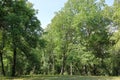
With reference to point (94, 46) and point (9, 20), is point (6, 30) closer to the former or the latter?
point (9, 20)

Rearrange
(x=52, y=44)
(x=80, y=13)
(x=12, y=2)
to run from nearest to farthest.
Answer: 1. (x=12, y=2)
2. (x=80, y=13)
3. (x=52, y=44)

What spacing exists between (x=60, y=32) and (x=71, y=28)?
2.85 meters

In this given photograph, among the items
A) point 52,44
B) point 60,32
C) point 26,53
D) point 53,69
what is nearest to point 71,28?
point 60,32

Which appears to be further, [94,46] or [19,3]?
[94,46]

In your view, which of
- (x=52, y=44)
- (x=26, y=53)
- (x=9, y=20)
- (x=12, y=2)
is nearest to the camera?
(x=9, y=20)

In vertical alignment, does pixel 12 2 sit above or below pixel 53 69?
above

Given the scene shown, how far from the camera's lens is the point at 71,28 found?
5672cm

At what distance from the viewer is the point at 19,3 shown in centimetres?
3281

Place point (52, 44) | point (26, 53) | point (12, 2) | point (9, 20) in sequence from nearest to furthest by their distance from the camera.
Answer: point (9, 20) → point (12, 2) → point (26, 53) → point (52, 44)

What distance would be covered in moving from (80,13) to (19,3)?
24.4m

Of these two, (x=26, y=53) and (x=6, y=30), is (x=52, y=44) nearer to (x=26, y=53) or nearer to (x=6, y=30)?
(x=26, y=53)

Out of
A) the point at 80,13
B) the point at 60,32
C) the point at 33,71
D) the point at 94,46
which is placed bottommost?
the point at 33,71

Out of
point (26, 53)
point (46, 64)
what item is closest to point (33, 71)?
point (46, 64)

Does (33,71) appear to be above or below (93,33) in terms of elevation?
below
